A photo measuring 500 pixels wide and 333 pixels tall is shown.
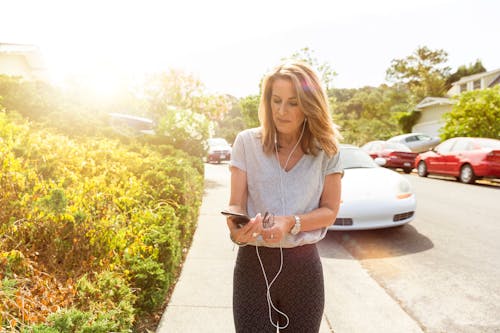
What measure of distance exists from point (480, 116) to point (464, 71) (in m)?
47.9

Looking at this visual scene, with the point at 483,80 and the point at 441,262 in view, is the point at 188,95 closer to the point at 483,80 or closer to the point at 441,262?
the point at 441,262

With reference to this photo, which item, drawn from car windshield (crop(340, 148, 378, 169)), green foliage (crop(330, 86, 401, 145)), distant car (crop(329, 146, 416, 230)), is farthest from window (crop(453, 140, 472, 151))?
green foliage (crop(330, 86, 401, 145))

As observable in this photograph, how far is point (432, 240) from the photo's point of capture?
6371mm

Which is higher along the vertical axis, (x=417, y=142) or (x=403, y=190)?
(x=403, y=190)

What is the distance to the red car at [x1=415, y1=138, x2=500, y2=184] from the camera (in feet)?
40.0

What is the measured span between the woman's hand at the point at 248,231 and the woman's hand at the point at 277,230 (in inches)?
1.4

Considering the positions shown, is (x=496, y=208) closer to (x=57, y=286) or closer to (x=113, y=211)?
(x=113, y=211)

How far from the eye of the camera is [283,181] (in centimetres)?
185

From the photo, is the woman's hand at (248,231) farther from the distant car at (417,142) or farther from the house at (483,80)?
the house at (483,80)


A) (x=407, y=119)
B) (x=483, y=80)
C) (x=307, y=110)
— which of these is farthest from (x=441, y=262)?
(x=483, y=80)

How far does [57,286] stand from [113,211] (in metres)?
1.25

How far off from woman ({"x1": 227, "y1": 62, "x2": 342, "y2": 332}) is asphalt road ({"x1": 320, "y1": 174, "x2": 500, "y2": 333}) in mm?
2341

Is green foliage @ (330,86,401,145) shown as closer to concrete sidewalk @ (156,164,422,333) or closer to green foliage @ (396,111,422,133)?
green foliage @ (396,111,422,133)

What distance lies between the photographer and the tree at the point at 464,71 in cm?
5928
